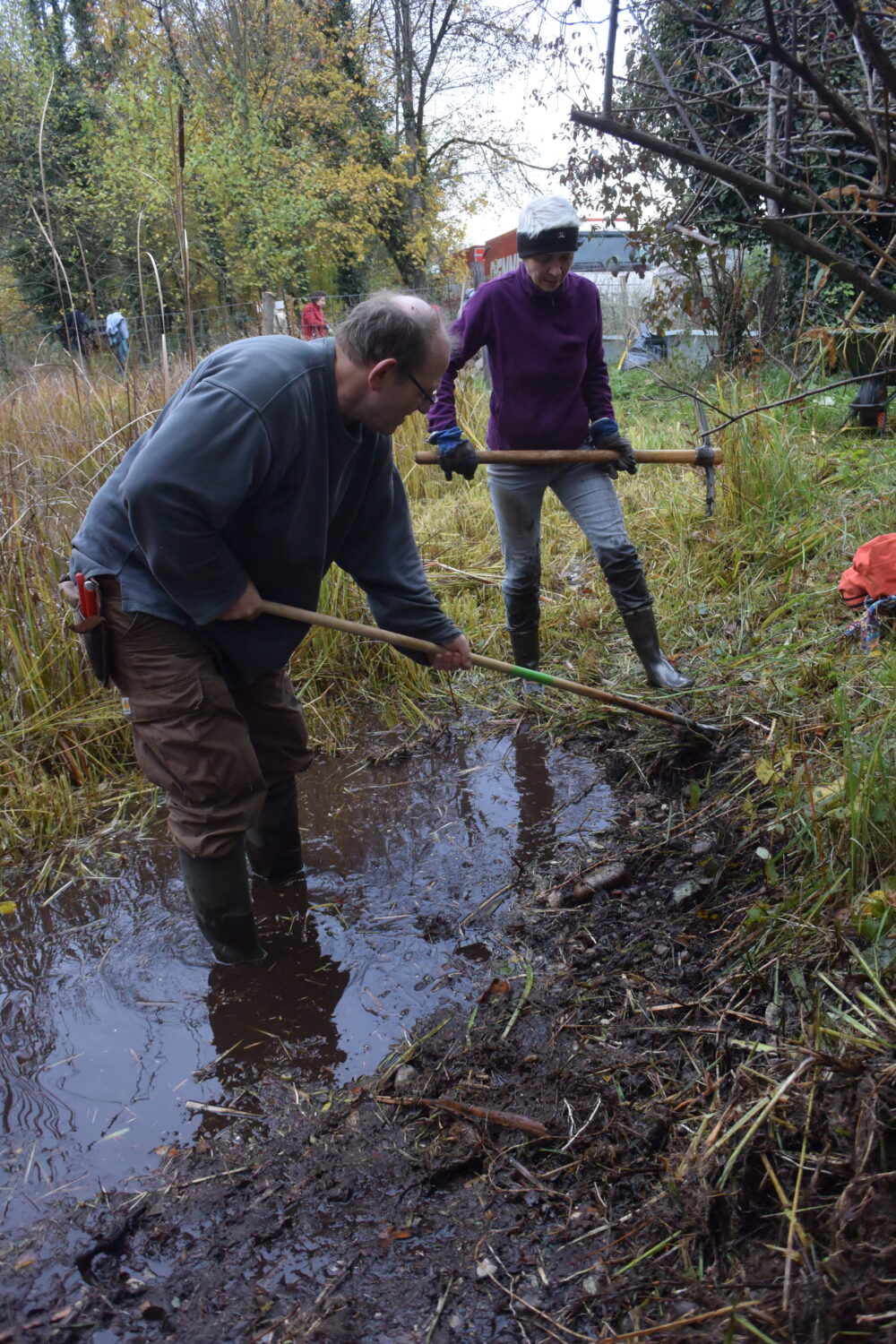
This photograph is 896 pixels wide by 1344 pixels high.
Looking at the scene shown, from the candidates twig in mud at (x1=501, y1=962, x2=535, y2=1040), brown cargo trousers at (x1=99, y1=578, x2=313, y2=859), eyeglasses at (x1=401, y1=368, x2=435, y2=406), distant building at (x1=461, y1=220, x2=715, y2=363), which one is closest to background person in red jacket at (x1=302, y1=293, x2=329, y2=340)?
distant building at (x1=461, y1=220, x2=715, y2=363)

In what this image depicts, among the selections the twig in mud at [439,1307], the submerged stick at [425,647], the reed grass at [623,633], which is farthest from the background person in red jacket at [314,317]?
the twig in mud at [439,1307]

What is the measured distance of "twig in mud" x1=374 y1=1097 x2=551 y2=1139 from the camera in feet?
7.44

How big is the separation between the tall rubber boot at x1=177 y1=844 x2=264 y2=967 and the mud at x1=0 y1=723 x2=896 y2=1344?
30 cm

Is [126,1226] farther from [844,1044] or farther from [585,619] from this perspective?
[585,619]

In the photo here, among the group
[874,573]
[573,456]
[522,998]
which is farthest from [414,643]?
[874,573]

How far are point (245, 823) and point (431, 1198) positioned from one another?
1.14 metres

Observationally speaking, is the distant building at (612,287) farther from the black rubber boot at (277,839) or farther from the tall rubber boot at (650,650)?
the black rubber boot at (277,839)

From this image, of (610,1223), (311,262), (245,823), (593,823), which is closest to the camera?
(610,1223)

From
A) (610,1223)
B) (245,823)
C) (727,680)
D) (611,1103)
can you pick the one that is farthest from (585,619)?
(610,1223)

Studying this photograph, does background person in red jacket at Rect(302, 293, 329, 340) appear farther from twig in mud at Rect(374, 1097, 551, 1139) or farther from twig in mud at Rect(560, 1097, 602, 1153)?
twig in mud at Rect(560, 1097, 602, 1153)

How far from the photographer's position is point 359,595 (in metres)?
5.05

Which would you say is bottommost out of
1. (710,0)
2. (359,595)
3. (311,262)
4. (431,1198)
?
(431,1198)

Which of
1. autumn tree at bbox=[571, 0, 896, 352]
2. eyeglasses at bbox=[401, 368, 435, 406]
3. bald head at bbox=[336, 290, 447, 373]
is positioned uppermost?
autumn tree at bbox=[571, 0, 896, 352]

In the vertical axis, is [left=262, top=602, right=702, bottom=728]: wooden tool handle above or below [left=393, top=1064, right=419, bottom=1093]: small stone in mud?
above
